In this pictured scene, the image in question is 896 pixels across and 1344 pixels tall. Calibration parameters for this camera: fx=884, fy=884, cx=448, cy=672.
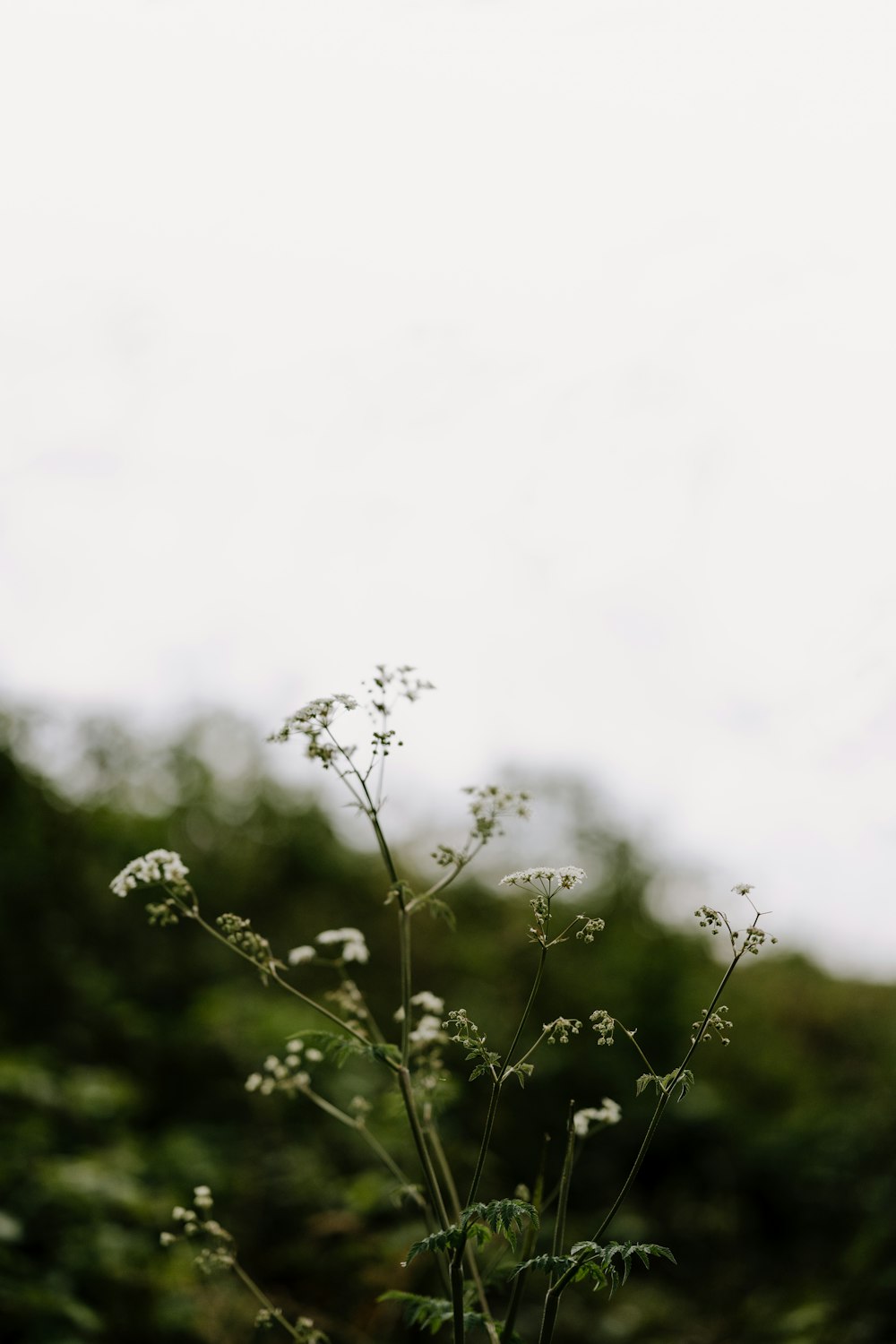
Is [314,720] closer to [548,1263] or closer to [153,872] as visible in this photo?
[153,872]

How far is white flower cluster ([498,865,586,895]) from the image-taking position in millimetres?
1585

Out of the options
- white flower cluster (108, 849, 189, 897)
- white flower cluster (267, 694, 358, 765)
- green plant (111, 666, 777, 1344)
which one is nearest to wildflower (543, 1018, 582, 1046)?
green plant (111, 666, 777, 1344)

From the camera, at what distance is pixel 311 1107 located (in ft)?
19.2

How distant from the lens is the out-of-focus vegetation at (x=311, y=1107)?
163 inches

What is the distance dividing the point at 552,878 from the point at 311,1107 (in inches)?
198

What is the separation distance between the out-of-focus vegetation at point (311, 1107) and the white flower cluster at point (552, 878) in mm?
2552

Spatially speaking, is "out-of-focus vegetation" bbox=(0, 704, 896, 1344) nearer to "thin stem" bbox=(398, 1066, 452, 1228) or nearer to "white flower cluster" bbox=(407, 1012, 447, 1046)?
"white flower cluster" bbox=(407, 1012, 447, 1046)

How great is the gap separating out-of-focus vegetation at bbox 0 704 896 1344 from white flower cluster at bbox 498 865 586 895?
8.37ft

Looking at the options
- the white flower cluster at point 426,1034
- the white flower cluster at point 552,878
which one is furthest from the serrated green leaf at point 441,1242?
the white flower cluster at point 552,878

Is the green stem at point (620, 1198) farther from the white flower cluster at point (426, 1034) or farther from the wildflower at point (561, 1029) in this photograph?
the white flower cluster at point (426, 1034)

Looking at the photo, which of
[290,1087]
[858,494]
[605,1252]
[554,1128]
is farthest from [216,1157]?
[858,494]

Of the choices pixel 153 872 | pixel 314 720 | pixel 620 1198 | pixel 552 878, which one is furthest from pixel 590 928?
pixel 153 872

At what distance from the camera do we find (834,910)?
18.9ft

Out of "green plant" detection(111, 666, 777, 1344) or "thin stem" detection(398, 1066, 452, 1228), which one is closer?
"green plant" detection(111, 666, 777, 1344)
